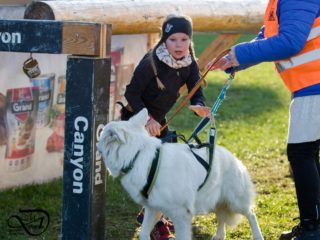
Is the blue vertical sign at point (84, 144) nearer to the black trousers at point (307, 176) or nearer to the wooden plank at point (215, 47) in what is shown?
the black trousers at point (307, 176)

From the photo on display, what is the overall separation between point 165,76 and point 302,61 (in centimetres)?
124

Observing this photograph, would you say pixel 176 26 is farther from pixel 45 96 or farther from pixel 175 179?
pixel 45 96

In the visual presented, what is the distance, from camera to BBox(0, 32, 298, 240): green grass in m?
5.86

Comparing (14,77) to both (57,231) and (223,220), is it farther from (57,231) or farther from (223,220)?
(223,220)

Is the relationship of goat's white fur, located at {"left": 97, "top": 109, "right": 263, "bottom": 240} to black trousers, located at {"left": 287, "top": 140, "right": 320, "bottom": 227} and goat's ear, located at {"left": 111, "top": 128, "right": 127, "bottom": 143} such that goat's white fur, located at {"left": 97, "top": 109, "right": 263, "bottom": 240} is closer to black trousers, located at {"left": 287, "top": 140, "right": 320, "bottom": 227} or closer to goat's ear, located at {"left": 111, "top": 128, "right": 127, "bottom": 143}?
goat's ear, located at {"left": 111, "top": 128, "right": 127, "bottom": 143}

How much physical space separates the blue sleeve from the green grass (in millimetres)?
1735

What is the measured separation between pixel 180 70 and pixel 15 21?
150 centimetres

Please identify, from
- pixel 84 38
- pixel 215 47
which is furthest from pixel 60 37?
pixel 215 47

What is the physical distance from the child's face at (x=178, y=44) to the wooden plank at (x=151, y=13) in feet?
3.07

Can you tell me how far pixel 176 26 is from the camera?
17.5 ft

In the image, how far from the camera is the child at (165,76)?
Result: 5.34 m

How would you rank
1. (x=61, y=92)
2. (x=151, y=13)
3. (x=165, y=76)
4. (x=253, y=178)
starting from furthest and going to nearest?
1. (x=253, y=178)
2. (x=61, y=92)
3. (x=151, y=13)
4. (x=165, y=76)

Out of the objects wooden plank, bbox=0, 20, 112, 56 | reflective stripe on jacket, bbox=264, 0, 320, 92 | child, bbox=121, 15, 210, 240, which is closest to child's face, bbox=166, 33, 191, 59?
child, bbox=121, 15, 210, 240

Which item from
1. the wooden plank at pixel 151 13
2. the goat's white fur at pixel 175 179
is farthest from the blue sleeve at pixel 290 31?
the wooden plank at pixel 151 13
